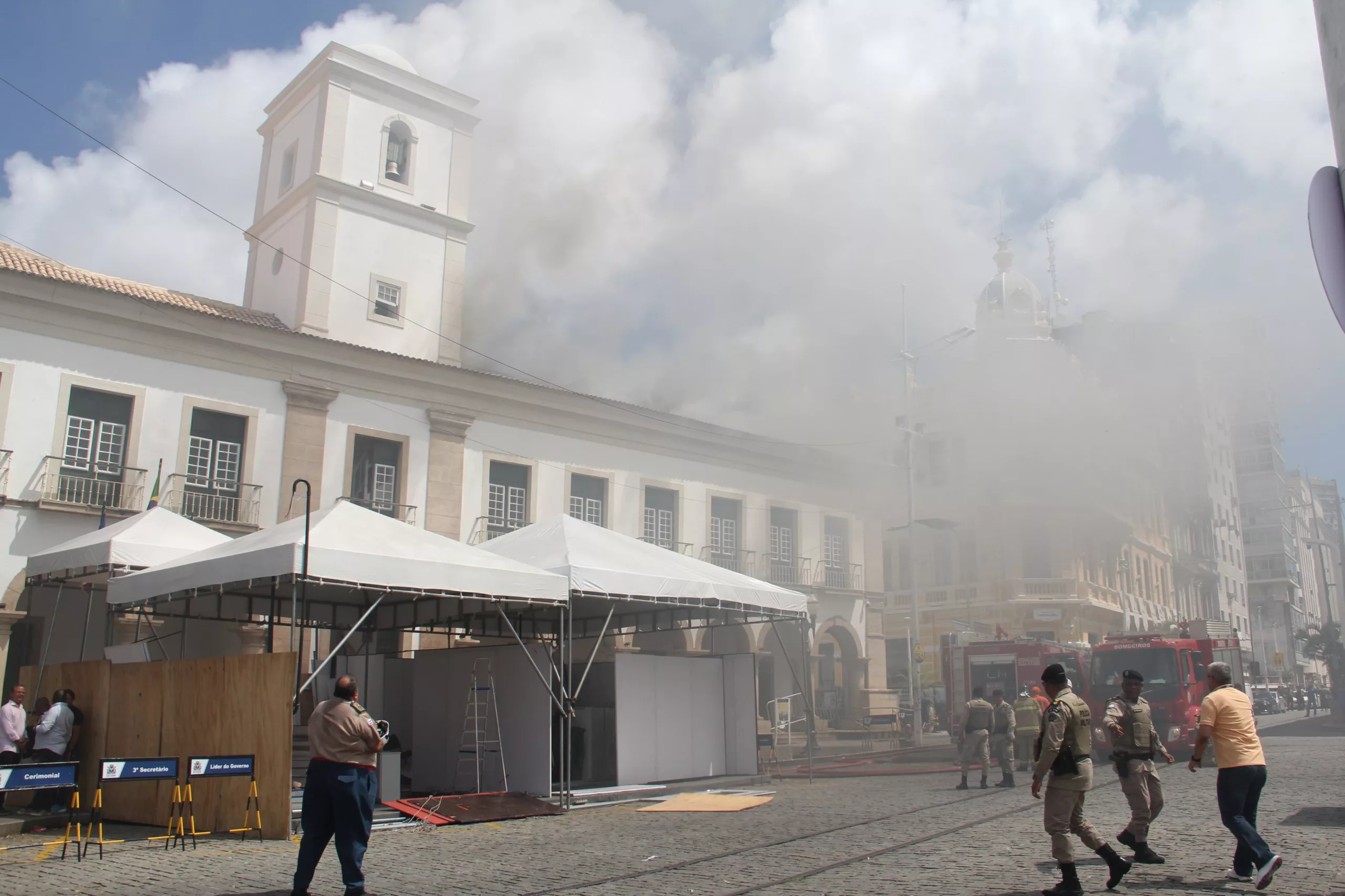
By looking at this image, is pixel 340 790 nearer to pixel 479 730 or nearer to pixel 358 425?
pixel 479 730

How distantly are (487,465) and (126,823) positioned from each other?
14015mm

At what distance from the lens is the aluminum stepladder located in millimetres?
14055

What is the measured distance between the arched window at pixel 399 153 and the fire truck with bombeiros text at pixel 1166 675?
20484 mm

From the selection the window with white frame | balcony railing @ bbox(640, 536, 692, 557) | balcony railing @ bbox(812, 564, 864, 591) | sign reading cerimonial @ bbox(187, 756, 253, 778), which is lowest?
sign reading cerimonial @ bbox(187, 756, 253, 778)

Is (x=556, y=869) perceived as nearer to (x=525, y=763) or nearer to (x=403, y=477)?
(x=525, y=763)

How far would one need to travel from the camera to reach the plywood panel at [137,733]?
11203 millimetres

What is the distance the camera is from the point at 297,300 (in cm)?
2536

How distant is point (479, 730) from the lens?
14.3m

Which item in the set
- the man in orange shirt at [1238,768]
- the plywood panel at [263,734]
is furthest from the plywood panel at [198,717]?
the man in orange shirt at [1238,768]

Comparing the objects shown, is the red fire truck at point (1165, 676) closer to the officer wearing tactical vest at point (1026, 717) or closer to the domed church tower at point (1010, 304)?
the officer wearing tactical vest at point (1026, 717)

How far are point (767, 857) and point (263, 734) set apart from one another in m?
5.25

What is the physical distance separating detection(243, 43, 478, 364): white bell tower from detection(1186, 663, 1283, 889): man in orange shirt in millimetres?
21240

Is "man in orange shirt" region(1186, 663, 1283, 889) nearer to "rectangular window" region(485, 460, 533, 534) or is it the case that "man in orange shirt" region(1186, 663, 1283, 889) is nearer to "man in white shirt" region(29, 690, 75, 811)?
"man in white shirt" region(29, 690, 75, 811)

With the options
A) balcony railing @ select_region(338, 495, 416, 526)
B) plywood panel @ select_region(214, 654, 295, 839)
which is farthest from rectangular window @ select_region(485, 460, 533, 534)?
plywood panel @ select_region(214, 654, 295, 839)
